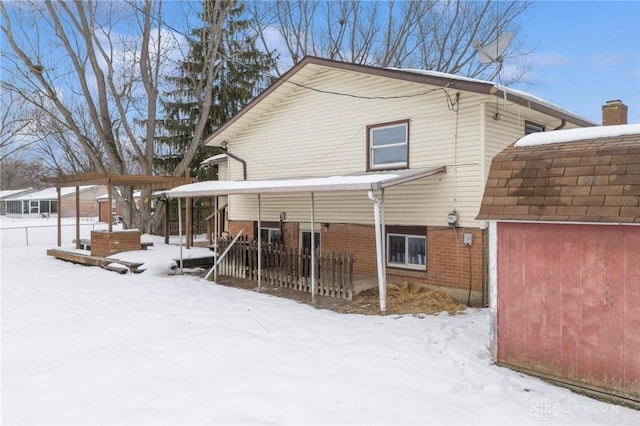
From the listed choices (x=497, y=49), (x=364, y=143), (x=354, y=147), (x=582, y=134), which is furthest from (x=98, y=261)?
(x=582, y=134)

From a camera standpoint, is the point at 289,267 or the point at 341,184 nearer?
the point at 341,184

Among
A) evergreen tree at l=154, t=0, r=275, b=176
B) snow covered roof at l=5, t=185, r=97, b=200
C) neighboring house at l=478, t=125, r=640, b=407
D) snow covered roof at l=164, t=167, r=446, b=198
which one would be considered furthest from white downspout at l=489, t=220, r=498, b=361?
snow covered roof at l=5, t=185, r=97, b=200

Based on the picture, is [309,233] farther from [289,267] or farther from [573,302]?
[573,302]

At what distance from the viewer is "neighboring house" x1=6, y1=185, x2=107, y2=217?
5220 centimetres

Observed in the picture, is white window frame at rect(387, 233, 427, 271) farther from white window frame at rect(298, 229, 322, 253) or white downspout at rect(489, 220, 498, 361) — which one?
white downspout at rect(489, 220, 498, 361)

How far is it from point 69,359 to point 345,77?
8.90 meters

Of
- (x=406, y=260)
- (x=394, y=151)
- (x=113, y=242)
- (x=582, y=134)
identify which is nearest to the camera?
(x=582, y=134)

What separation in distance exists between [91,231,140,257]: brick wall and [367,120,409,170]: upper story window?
8.51 meters

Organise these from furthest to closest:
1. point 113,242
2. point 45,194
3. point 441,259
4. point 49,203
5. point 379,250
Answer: point 49,203, point 45,194, point 113,242, point 441,259, point 379,250

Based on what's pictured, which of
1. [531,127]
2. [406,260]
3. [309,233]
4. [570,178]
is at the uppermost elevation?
[531,127]

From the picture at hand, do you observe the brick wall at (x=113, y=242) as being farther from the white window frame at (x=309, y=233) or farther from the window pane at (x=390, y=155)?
the window pane at (x=390, y=155)

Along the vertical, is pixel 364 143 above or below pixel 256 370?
above

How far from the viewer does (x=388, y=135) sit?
10562mm

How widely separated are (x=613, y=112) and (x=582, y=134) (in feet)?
19.3
